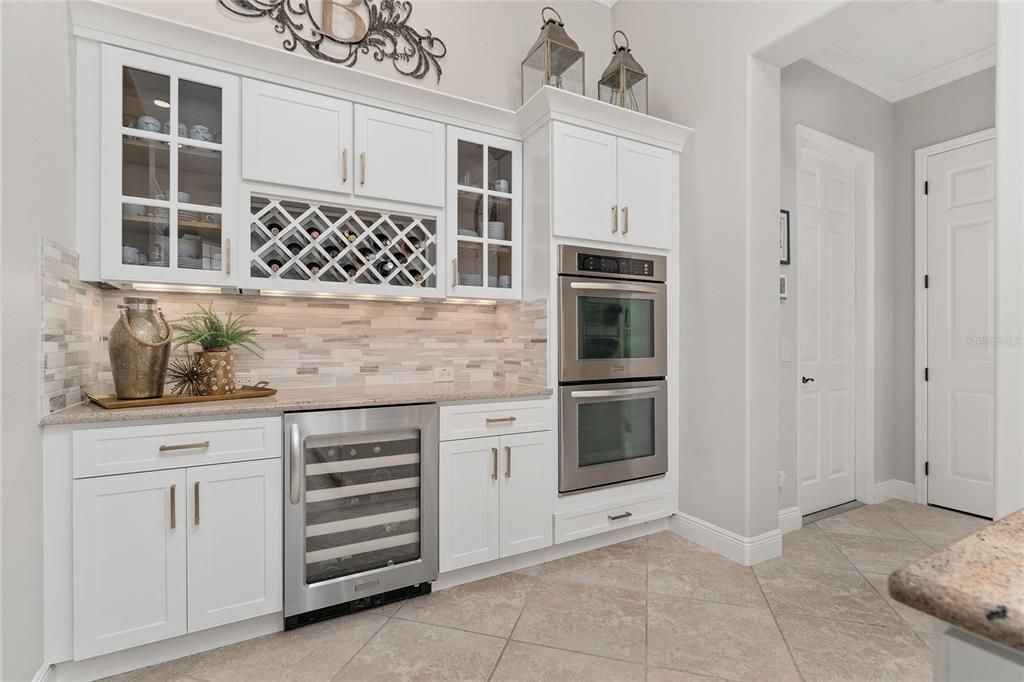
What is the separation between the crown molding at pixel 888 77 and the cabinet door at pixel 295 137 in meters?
2.90

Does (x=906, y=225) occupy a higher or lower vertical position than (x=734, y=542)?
higher

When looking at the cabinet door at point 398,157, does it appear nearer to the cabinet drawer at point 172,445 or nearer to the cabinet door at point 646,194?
the cabinet door at point 646,194

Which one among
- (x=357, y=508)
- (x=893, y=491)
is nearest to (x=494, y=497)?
(x=357, y=508)

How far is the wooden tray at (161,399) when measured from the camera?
1756mm

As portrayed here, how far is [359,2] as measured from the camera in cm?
262

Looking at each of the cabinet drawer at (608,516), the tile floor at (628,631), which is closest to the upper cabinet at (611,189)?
the cabinet drawer at (608,516)

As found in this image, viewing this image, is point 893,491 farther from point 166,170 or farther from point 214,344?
point 166,170

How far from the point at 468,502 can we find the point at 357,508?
0.50m

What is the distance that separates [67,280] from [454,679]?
6.45ft

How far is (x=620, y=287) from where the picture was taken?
2.71m

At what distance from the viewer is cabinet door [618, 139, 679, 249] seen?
273cm

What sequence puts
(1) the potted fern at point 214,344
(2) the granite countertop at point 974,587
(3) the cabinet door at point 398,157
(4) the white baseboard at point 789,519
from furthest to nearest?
(4) the white baseboard at point 789,519 → (3) the cabinet door at point 398,157 → (1) the potted fern at point 214,344 → (2) the granite countertop at point 974,587

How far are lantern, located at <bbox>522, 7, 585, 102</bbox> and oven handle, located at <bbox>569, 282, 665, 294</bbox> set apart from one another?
3.58ft

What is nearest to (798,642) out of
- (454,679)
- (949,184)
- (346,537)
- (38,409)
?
(454,679)
